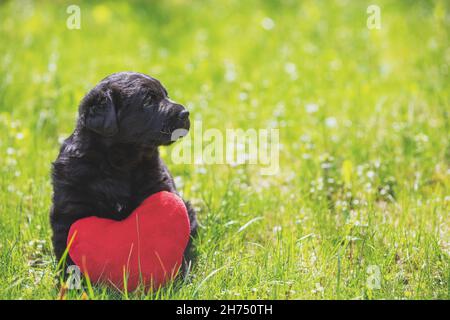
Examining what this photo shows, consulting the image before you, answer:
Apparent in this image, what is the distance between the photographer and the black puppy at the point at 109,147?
3.48 metres

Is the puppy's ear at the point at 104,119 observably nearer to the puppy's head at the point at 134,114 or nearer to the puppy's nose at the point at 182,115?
the puppy's head at the point at 134,114

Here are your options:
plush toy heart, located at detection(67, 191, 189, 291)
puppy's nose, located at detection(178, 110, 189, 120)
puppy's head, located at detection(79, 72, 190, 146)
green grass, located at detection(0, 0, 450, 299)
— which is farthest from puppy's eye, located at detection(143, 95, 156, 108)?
green grass, located at detection(0, 0, 450, 299)

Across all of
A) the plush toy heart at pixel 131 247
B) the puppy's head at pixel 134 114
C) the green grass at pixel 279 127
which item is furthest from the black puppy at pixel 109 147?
the green grass at pixel 279 127

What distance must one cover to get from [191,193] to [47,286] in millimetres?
1523

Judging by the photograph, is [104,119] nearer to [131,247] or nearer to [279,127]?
[131,247]

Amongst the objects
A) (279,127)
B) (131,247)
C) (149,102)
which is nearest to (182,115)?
(149,102)

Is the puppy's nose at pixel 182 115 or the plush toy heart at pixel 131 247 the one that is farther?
the puppy's nose at pixel 182 115

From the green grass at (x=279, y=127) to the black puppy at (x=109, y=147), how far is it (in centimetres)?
37

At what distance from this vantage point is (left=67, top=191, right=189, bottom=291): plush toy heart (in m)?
3.36

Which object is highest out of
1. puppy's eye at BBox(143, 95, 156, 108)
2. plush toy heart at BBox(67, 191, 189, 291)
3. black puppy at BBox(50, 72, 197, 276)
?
puppy's eye at BBox(143, 95, 156, 108)

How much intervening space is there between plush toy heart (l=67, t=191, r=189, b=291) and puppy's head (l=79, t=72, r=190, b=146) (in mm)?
385

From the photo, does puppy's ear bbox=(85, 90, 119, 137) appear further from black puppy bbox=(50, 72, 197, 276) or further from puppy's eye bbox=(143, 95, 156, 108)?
puppy's eye bbox=(143, 95, 156, 108)
